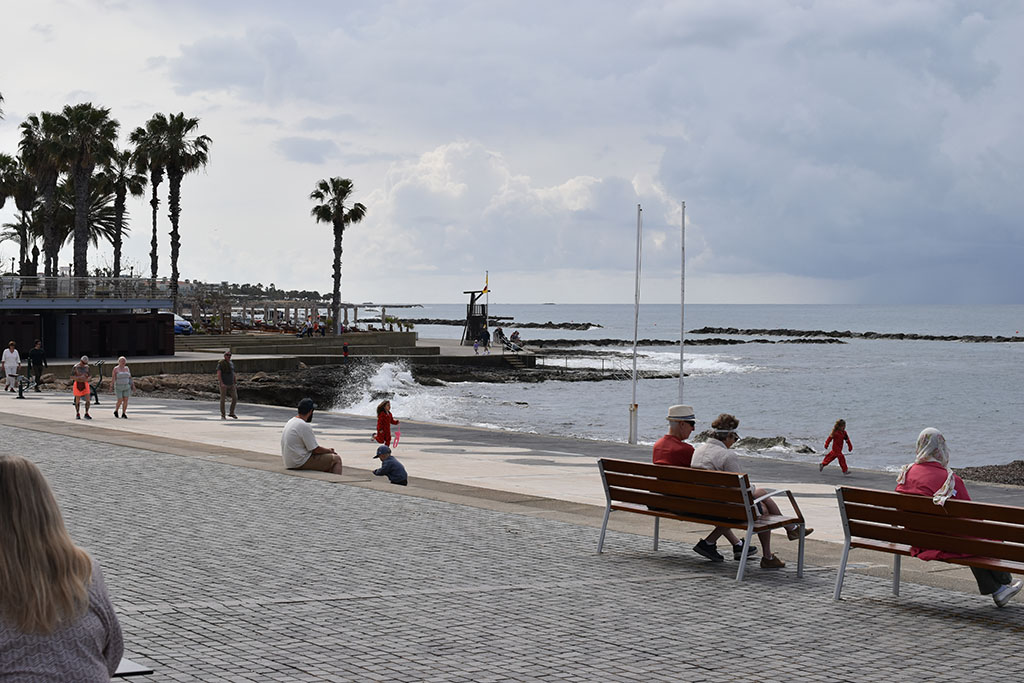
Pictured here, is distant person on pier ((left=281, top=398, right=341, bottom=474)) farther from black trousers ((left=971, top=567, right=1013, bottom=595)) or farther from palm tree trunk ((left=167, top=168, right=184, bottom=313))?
palm tree trunk ((left=167, top=168, right=184, bottom=313))

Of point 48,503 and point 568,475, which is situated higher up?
point 48,503

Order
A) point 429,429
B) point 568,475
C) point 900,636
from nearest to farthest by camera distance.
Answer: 1. point 900,636
2. point 568,475
3. point 429,429

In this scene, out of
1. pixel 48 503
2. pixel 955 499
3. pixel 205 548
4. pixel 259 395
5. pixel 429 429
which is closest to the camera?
pixel 48 503

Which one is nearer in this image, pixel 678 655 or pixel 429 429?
pixel 678 655

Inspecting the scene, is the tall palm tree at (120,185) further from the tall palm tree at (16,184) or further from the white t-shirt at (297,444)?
the white t-shirt at (297,444)

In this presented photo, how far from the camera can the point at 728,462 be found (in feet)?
30.2

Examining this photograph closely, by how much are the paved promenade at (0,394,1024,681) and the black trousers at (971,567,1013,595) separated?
0.13m

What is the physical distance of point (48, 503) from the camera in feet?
10.6

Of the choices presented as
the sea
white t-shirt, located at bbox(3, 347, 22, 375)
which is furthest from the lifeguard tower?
white t-shirt, located at bbox(3, 347, 22, 375)

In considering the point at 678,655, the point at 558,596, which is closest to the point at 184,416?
the point at 558,596

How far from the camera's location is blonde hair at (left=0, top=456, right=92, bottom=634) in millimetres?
3166

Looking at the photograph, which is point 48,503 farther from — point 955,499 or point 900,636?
point 955,499

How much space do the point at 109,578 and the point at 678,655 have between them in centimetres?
397

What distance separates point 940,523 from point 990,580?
59cm
